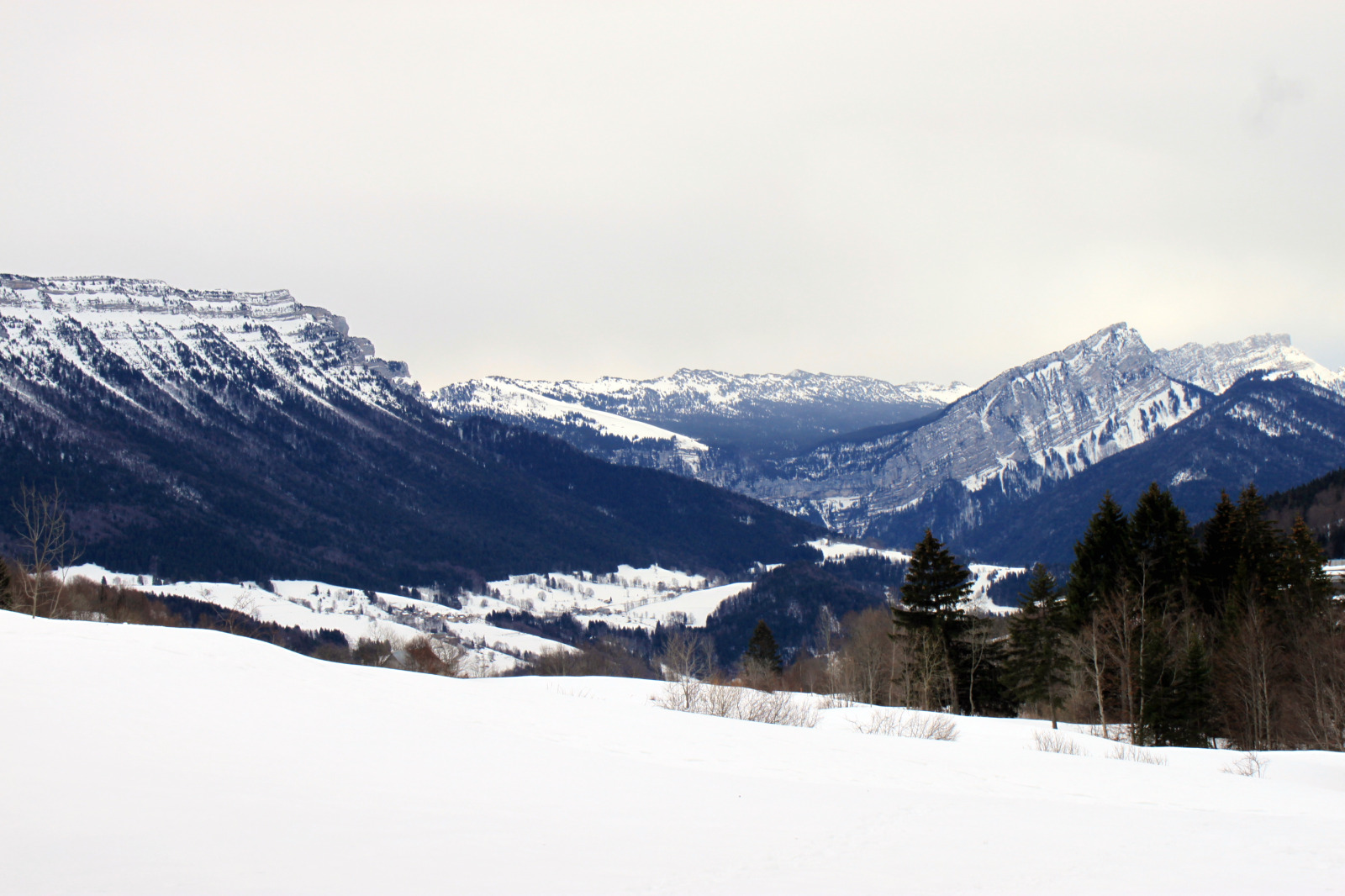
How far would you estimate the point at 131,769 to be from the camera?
1258 cm

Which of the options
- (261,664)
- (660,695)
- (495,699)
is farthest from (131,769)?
(660,695)

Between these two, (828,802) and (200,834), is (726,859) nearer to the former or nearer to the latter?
(828,802)

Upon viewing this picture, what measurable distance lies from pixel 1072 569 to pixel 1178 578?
6.00m

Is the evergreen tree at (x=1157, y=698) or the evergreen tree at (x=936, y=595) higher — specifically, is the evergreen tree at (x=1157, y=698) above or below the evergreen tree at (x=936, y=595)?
below

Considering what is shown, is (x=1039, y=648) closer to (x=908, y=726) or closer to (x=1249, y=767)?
(x=908, y=726)

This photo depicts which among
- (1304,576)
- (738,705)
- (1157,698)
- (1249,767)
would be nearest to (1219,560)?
(1304,576)

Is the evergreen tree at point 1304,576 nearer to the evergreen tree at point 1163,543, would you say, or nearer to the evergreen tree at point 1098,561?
the evergreen tree at point 1163,543

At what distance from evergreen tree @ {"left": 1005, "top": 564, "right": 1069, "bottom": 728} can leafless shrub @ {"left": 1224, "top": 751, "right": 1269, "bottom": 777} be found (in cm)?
2309

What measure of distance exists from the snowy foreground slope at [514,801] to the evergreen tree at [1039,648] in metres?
26.9

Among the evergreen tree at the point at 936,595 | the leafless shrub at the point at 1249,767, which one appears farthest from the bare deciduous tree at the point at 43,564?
the leafless shrub at the point at 1249,767

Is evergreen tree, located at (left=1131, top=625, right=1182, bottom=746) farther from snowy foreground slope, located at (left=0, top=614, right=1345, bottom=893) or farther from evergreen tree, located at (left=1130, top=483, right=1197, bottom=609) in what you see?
snowy foreground slope, located at (left=0, top=614, right=1345, bottom=893)

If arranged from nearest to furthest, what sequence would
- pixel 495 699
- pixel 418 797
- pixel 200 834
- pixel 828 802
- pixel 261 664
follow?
1. pixel 200 834
2. pixel 418 797
3. pixel 828 802
4. pixel 261 664
5. pixel 495 699

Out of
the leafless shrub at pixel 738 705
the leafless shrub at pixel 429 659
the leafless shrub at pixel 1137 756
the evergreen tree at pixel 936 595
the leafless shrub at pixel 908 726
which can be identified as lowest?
the leafless shrub at pixel 429 659

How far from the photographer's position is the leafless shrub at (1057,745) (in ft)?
92.2
